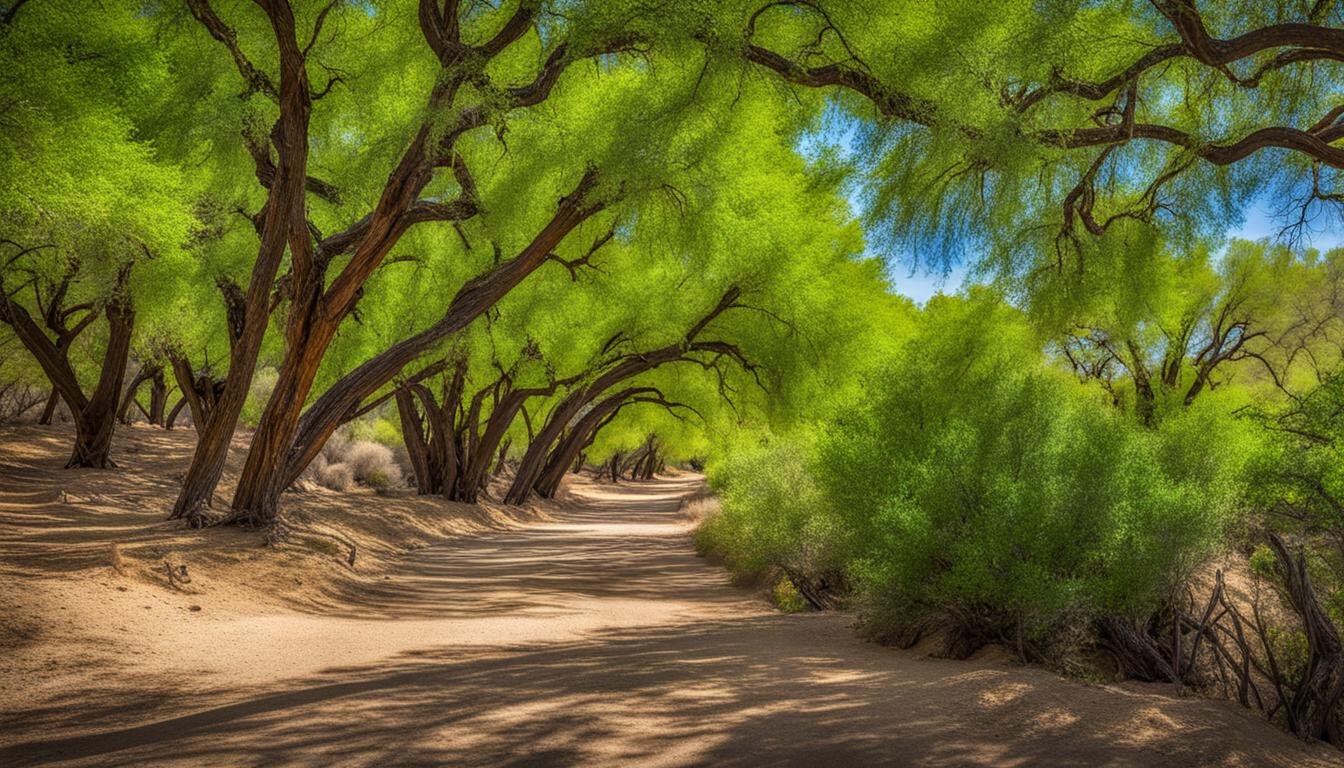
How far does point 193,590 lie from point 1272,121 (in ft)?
36.7

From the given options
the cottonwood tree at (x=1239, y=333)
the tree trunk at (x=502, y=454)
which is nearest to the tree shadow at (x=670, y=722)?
the cottonwood tree at (x=1239, y=333)

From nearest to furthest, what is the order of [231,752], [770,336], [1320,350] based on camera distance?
[231,752] → [770,336] → [1320,350]

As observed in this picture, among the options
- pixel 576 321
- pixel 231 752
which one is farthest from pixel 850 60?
pixel 576 321

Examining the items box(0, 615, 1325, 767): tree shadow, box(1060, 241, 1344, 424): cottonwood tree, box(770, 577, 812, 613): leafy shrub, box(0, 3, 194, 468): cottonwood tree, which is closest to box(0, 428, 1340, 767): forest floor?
box(0, 615, 1325, 767): tree shadow

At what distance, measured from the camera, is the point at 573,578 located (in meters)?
14.1

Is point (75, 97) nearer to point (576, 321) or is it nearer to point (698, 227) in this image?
point (698, 227)

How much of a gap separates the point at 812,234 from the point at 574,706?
12.0 meters

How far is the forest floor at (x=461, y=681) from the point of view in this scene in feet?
14.6

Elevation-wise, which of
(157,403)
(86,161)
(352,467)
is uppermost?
(86,161)

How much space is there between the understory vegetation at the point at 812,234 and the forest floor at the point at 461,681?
36.8 inches

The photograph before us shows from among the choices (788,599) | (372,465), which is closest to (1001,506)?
(788,599)

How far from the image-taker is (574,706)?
5164 millimetres

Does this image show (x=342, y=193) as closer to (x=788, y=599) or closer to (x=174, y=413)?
(x=788, y=599)

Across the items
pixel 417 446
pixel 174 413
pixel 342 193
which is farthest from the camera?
pixel 174 413
